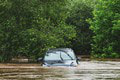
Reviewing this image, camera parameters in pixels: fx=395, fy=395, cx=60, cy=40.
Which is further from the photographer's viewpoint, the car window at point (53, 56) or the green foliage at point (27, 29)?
the green foliage at point (27, 29)

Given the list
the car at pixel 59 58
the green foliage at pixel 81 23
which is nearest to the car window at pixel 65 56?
the car at pixel 59 58

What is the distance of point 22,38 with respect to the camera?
27.6 m

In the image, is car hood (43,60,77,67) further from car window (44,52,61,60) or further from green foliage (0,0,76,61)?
green foliage (0,0,76,61)

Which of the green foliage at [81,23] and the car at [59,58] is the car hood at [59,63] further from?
the green foliage at [81,23]

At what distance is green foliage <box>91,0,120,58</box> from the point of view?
49.0 meters

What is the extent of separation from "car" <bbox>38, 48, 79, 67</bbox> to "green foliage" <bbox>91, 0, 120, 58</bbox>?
2798 cm

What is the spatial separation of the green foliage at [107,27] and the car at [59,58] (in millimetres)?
27984

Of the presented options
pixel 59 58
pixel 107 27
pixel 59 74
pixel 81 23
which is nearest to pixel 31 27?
pixel 59 58

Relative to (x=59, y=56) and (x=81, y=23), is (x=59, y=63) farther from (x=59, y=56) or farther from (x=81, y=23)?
(x=81, y=23)

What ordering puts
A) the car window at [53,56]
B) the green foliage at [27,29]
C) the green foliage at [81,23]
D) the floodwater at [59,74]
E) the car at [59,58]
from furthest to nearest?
1. the green foliage at [81,23]
2. the green foliage at [27,29]
3. the car window at [53,56]
4. the car at [59,58]
5. the floodwater at [59,74]

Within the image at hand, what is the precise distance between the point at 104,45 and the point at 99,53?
167 centimetres

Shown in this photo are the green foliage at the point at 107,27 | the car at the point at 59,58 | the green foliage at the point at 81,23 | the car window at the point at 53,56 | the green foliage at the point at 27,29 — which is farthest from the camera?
the green foliage at the point at 81,23

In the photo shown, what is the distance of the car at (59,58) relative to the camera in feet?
63.7

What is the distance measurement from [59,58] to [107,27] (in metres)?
30.9
